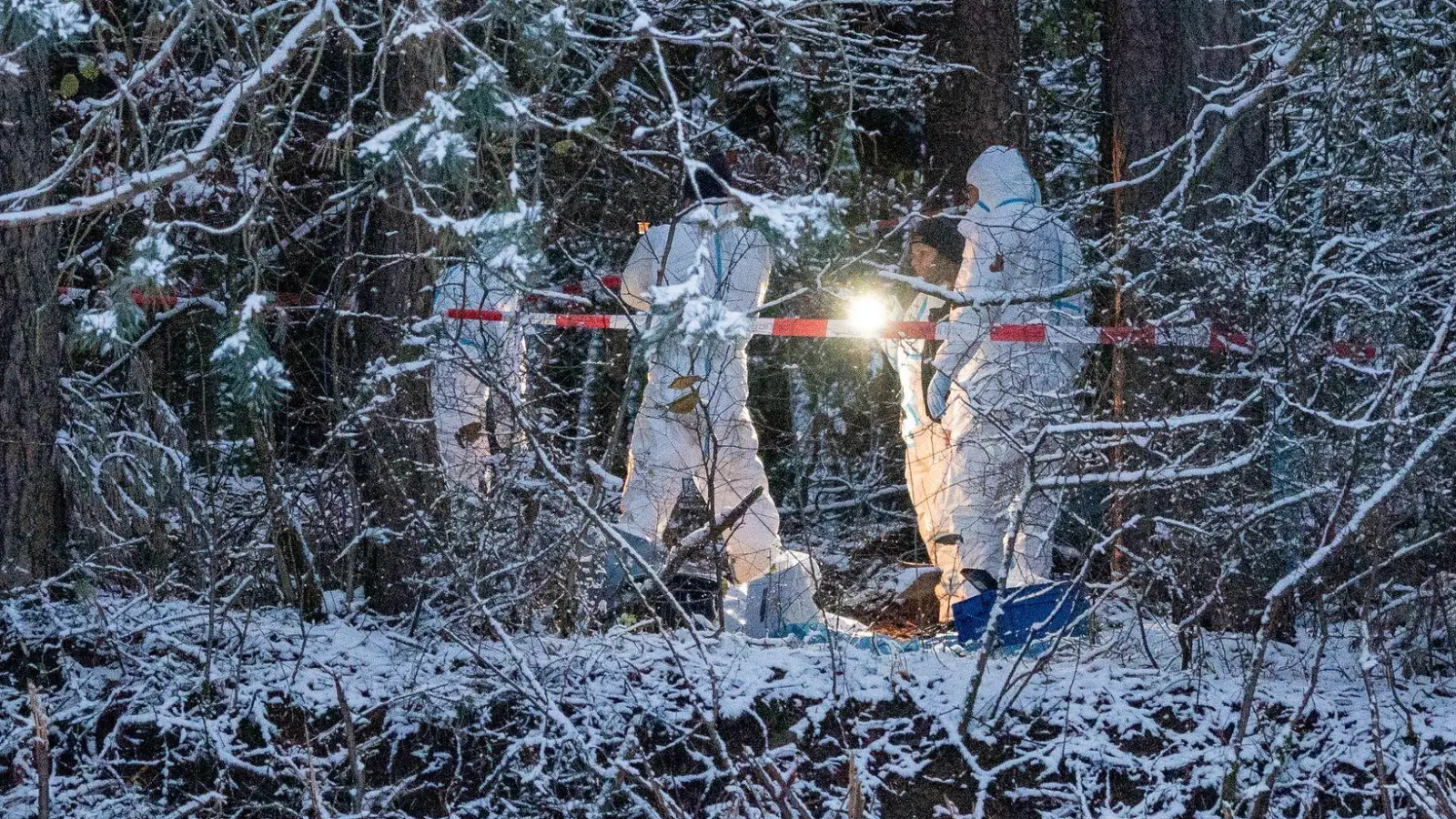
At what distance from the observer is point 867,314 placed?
6.18 metres

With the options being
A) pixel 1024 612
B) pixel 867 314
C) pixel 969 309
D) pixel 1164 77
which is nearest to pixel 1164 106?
pixel 1164 77

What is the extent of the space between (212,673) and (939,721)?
94.9 inches

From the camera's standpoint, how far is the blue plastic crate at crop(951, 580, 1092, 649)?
193 inches

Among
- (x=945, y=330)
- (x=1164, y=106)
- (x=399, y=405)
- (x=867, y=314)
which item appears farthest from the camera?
(x=1164, y=106)

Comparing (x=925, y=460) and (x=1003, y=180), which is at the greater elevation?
(x=1003, y=180)

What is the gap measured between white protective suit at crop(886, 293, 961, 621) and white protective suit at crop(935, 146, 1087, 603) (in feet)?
0.18

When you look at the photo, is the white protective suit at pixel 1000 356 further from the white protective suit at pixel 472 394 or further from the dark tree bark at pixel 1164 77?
the white protective suit at pixel 472 394

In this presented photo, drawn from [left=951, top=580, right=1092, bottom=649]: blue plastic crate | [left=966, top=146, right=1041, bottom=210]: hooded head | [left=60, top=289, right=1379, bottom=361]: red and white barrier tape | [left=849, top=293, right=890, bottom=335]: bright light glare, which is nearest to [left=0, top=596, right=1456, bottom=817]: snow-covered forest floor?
[left=951, top=580, right=1092, bottom=649]: blue plastic crate

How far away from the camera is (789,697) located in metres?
4.87

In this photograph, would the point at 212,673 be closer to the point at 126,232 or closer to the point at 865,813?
the point at 865,813

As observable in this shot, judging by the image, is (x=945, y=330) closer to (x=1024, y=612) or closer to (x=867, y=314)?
(x=867, y=314)

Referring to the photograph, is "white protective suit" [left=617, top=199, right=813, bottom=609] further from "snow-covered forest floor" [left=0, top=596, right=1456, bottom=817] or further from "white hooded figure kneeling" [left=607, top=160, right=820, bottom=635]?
"snow-covered forest floor" [left=0, top=596, right=1456, bottom=817]

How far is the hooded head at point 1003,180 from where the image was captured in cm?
615

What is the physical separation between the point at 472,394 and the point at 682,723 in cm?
171
